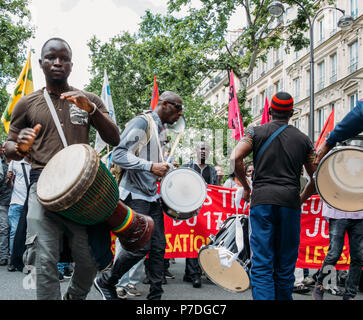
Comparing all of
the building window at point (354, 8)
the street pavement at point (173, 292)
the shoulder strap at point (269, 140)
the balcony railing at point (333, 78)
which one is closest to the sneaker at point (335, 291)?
the street pavement at point (173, 292)

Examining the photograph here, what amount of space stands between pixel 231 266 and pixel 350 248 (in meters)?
1.55

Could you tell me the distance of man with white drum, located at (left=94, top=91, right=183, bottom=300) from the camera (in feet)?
12.9

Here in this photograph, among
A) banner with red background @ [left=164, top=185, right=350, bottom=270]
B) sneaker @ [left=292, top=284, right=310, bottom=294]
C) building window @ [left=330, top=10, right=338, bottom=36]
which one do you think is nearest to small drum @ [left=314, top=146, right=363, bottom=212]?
sneaker @ [left=292, top=284, right=310, bottom=294]

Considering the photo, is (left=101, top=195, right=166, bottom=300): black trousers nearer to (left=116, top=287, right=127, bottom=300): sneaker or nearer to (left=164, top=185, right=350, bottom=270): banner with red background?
(left=116, top=287, right=127, bottom=300): sneaker

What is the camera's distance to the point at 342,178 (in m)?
3.53

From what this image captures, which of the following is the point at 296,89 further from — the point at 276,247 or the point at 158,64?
the point at 276,247

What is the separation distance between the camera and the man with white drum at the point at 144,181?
154 inches

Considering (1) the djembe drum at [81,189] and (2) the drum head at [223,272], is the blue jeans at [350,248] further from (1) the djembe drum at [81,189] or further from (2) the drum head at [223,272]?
(1) the djembe drum at [81,189]

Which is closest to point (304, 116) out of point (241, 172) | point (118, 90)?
point (118, 90)

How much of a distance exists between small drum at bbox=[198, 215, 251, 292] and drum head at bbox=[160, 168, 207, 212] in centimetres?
64

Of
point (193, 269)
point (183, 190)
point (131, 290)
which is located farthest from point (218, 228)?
point (183, 190)

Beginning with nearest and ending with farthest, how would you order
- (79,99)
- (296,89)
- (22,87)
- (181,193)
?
1. (79,99)
2. (181,193)
3. (22,87)
4. (296,89)

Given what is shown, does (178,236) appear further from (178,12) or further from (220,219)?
(178,12)

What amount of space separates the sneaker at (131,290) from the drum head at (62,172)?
2986 millimetres
